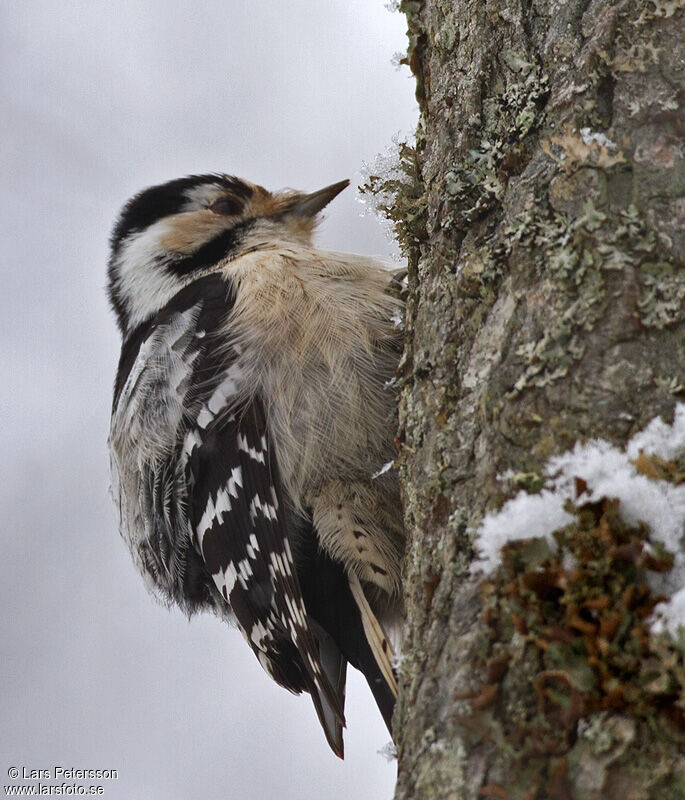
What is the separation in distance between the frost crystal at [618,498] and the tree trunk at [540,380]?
0.05 feet

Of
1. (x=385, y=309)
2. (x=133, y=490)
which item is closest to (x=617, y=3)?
(x=385, y=309)

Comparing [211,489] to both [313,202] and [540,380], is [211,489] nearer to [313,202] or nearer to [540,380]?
[313,202]

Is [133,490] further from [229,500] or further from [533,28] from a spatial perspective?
[533,28]

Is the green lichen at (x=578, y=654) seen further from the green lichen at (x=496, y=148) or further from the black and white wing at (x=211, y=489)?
the black and white wing at (x=211, y=489)

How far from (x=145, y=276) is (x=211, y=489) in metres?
1.15

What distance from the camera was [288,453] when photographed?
2348 mm

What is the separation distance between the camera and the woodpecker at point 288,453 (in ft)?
7.39

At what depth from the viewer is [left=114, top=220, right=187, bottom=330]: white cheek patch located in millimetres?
3072

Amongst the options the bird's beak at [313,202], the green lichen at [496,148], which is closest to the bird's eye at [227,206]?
the bird's beak at [313,202]

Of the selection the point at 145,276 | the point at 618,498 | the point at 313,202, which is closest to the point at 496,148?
the point at 618,498

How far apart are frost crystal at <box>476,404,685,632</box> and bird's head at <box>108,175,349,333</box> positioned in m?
2.05

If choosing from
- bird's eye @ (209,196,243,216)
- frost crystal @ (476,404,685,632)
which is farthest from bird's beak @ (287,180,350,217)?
frost crystal @ (476,404,685,632)

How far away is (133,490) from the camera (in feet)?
9.48

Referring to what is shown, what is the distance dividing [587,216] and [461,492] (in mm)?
466
